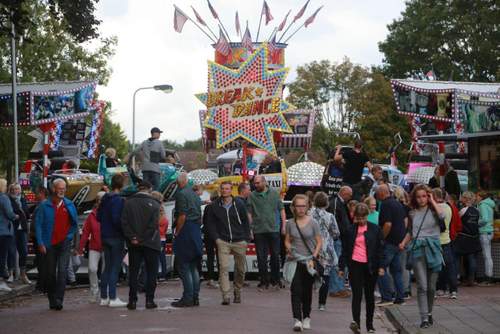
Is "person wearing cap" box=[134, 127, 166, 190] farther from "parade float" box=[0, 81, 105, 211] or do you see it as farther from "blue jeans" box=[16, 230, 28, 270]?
"blue jeans" box=[16, 230, 28, 270]

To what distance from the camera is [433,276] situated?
13.6 meters

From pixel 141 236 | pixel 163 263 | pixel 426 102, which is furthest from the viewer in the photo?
pixel 426 102

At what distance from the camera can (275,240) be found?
18.8m

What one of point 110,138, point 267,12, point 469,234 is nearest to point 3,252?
point 469,234

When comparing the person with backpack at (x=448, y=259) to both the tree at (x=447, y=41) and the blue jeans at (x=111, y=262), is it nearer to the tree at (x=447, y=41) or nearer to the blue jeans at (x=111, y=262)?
the blue jeans at (x=111, y=262)

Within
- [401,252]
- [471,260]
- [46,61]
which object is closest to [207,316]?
[401,252]

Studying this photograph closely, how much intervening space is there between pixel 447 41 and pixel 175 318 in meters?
59.1

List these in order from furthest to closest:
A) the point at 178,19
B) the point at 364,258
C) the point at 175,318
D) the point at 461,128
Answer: the point at 178,19 < the point at 461,128 < the point at 175,318 < the point at 364,258

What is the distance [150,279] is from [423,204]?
157 inches

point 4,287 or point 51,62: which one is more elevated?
point 51,62

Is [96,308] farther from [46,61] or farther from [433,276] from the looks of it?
[46,61]

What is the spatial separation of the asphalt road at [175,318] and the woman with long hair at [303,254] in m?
0.38

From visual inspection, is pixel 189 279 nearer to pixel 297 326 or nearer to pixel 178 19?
pixel 297 326

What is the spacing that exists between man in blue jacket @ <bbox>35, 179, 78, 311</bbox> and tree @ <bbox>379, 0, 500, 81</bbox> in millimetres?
53328
